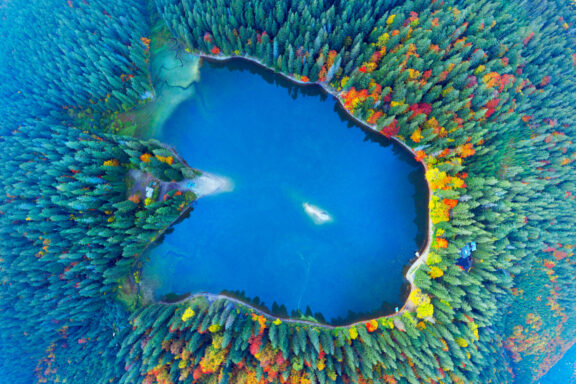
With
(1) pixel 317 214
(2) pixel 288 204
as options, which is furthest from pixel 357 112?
(2) pixel 288 204

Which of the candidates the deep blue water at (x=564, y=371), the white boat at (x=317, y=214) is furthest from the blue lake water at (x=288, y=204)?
the deep blue water at (x=564, y=371)

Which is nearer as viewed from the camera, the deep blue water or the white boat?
the deep blue water

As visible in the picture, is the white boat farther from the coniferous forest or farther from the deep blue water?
the deep blue water

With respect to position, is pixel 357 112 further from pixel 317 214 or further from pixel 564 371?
pixel 564 371

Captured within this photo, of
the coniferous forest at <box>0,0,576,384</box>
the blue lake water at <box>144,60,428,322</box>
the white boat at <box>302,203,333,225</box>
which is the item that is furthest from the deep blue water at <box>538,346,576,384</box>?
the white boat at <box>302,203,333,225</box>

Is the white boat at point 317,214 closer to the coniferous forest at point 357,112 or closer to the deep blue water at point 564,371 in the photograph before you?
the coniferous forest at point 357,112

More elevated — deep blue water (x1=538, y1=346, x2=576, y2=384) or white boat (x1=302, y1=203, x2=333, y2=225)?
white boat (x1=302, y1=203, x2=333, y2=225)
